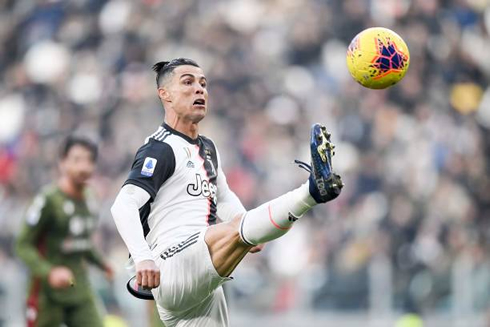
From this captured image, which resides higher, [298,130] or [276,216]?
[298,130]

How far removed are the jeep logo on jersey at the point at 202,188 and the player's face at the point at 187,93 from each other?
446 mm

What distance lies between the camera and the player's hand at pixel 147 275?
667cm

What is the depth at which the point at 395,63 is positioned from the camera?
7387mm

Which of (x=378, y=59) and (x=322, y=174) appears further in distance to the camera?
(x=378, y=59)

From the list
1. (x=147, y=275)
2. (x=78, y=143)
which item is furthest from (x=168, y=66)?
(x=78, y=143)

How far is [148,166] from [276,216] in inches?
39.3

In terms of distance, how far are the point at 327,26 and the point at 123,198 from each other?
10.7 m

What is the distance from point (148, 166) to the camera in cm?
709

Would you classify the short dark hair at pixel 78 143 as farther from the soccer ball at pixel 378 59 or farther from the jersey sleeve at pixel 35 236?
the soccer ball at pixel 378 59

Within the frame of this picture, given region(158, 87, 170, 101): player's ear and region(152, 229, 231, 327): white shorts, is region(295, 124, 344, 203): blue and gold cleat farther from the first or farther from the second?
region(158, 87, 170, 101): player's ear

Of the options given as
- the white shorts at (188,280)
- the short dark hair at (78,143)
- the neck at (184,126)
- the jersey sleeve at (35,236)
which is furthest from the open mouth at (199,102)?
the jersey sleeve at (35,236)

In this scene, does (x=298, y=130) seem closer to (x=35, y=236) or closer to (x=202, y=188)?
(x=35, y=236)

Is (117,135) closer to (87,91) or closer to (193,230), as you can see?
(87,91)

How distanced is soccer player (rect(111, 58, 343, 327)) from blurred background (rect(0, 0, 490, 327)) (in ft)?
20.2
